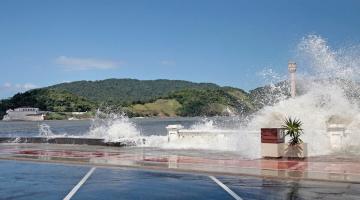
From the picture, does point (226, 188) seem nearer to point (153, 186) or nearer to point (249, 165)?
point (153, 186)

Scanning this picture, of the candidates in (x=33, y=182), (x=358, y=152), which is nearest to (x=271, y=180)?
(x=33, y=182)

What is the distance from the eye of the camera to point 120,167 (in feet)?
60.1

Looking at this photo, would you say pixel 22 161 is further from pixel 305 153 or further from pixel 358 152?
pixel 358 152

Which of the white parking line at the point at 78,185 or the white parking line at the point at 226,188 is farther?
the white parking line at the point at 78,185

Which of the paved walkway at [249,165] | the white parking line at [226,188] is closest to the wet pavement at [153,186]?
the white parking line at [226,188]

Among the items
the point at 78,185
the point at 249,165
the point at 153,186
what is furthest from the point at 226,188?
the point at 249,165

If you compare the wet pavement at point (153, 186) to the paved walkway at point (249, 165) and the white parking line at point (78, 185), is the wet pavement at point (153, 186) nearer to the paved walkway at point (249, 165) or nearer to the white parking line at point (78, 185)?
the white parking line at point (78, 185)

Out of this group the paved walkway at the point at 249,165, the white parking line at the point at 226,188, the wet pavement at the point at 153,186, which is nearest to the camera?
the white parking line at the point at 226,188

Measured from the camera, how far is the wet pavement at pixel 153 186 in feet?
39.2

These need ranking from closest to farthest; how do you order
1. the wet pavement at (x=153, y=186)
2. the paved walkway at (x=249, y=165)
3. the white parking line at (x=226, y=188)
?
the white parking line at (x=226, y=188)
the wet pavement at (x=153, y=186)
the paved walkway at (x=249, y=165)

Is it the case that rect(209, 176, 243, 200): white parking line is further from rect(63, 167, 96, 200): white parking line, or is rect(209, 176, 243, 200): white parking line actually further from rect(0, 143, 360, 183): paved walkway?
rect(63, 167, 96, 200): white parking line

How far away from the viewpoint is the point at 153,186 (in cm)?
1347

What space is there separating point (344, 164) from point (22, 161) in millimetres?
13051

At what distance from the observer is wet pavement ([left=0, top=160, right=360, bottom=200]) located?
39.2 ft
